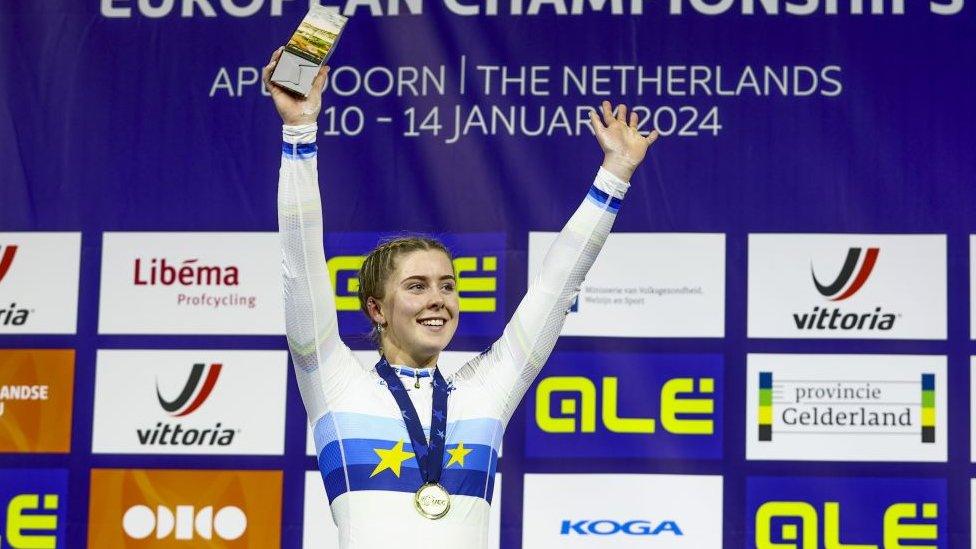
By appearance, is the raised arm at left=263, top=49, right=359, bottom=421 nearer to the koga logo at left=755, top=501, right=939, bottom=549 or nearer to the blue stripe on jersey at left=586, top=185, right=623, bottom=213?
the blue stripe on jersey at left=586, top=185, right=623, bottom=213

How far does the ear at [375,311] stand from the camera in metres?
2.58

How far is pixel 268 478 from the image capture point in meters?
4.21

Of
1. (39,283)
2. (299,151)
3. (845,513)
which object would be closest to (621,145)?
(299,151)

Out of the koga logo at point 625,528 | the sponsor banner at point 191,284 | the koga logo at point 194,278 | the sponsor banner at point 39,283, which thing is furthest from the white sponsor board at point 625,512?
the sponsor banner at point 39,283

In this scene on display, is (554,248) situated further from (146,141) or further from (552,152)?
(146,141)

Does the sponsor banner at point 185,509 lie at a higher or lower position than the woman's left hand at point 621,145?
lower

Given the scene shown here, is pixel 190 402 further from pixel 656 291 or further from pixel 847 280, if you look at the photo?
pixel 847 280

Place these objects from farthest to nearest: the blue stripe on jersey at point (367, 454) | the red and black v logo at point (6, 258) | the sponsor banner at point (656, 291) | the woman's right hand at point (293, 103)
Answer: the red and black v logo at point (6, 258)
the sponsor banner at point (656, 291)
the blue stripe on jersey at point (367, 454)
the woman's right hand at point (293, 103)

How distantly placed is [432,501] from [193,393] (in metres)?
1.99

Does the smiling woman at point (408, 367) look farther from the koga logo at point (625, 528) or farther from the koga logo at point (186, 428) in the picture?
the koga logo at point (186, 428)

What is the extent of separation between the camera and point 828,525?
405cm

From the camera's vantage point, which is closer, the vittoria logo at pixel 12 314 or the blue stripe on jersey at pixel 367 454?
the blue stripe on jersey at pixel 367 454

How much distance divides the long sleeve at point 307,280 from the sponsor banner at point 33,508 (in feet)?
6.61

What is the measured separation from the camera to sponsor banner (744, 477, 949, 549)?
13.2ft
